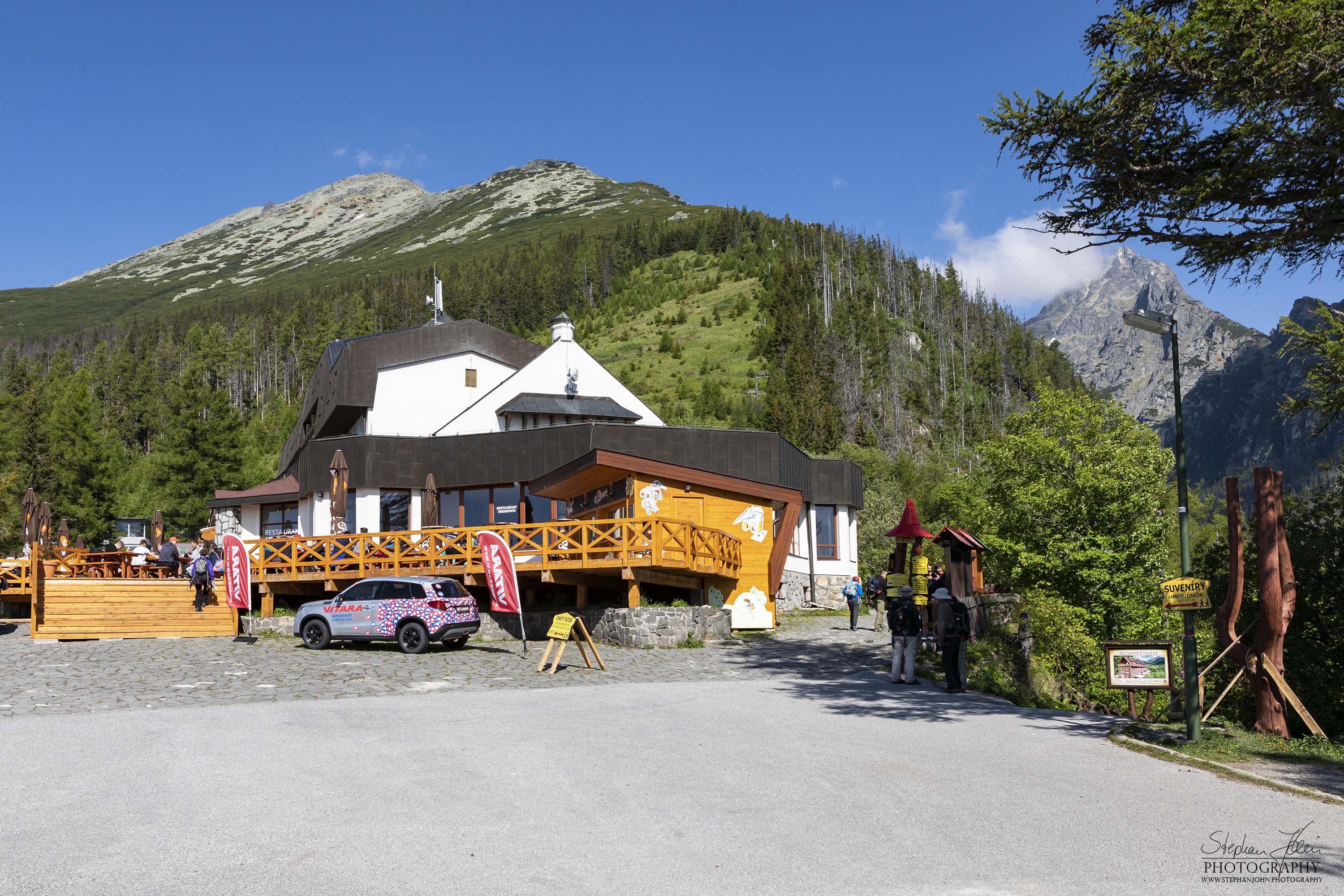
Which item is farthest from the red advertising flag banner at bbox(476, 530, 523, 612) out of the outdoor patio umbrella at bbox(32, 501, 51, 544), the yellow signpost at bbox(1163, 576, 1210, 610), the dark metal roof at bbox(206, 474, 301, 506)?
the dark metal roof at bbox(206, 474, 301, 506)

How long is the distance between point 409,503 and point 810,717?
2268cm

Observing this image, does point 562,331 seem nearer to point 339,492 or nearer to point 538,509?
point 538,509

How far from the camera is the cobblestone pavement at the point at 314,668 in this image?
47.5 feet

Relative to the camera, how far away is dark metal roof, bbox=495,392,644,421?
119 ft

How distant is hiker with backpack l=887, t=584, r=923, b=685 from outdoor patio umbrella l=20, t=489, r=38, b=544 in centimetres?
2377

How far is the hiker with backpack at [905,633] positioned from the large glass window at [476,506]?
1846cm

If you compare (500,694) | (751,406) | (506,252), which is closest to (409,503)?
(500,694)

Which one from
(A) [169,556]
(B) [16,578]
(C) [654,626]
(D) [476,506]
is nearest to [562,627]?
(C) [654,626]

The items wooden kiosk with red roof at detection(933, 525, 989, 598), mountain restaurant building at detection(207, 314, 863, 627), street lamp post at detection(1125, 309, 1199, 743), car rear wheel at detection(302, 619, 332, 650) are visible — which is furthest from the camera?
mountain restaurant building at detection(207, 314, 863, 627)

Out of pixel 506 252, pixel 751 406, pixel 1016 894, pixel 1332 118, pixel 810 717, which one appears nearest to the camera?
pixel 1016 894

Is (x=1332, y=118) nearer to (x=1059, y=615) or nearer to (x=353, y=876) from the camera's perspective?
(x=1059, y=615)

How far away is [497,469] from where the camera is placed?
31734 mm

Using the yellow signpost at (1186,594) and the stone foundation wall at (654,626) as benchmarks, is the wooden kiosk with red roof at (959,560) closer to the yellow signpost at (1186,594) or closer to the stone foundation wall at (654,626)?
the stone foundation wall at (654,626)

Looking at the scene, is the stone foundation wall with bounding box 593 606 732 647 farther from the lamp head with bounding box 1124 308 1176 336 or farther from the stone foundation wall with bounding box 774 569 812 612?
the stone foundation wall with bounding box 774 569 812 612
